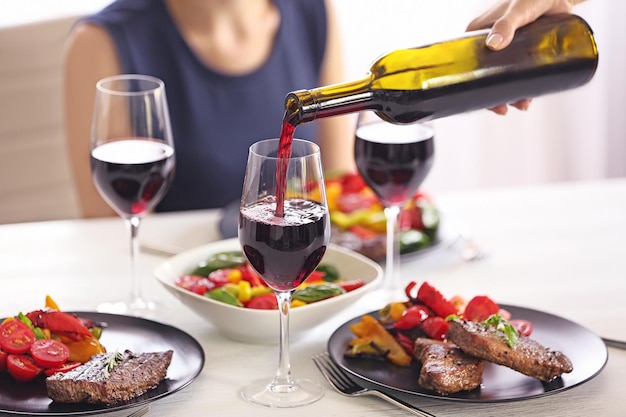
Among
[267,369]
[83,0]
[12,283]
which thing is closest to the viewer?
[267,369]

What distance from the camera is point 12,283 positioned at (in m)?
1.81

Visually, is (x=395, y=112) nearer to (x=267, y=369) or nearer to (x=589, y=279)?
(x=267, y=369)

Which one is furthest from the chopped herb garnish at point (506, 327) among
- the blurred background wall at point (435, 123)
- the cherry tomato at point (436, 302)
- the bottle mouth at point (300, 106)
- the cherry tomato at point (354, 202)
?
the blurred background wall at point (435, 123)

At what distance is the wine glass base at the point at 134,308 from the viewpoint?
168 centimetres

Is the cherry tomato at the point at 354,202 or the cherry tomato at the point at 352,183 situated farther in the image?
the cherry tomato at the point at 352,183

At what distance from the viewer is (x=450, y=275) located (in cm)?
186

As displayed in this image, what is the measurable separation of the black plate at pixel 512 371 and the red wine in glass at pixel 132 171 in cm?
44

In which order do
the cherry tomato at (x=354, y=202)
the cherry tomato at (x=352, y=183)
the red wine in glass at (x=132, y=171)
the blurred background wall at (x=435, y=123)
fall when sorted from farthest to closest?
the blurred background wall at (x=435, y=123) → the cherry tomato at (x=352, y=183) → the cherry tomato at (x=354, y=202) → the red wine in glass at (x=132, y=171)

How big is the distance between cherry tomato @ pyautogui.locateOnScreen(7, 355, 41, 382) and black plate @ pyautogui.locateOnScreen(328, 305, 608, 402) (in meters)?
0.42

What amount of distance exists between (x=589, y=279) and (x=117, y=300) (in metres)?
0.88

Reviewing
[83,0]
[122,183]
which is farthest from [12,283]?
[83,0]

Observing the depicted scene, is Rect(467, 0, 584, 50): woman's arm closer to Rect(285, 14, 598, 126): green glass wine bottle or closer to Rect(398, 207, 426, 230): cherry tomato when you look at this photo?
Rect(285, 14, 598, 126): green glass wine bottle

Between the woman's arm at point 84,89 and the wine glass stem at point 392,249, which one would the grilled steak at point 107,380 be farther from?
the woman's arm at point 84,89

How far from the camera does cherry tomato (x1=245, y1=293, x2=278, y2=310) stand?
5.04 ft
